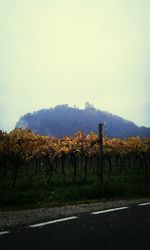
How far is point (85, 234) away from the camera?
924 centimetres

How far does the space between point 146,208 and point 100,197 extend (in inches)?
257

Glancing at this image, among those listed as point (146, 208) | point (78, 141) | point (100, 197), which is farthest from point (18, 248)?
point (78, 141)

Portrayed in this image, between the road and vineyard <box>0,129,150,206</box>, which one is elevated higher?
vineyard <box>0,129,150,206</box>

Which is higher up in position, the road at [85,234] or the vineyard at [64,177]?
the vineyard at [64,177]

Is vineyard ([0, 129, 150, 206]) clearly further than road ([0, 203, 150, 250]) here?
Yes

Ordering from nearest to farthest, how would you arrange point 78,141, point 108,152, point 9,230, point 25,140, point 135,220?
point 9,230, point 135,220, point 25,140, point 78,141, point 108,152

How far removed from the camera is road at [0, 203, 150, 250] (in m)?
8.07

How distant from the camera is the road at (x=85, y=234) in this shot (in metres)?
8.07

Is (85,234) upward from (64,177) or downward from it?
downward

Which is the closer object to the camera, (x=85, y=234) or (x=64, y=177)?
(x=85, y=234)

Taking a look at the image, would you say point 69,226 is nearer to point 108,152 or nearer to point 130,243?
point 130,243

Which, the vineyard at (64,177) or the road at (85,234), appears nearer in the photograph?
the road at (85,234)

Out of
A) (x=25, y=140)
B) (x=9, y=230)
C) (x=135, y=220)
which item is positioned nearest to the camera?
(x=9, y=230)

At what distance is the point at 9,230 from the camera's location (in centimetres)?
1002
